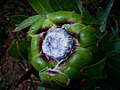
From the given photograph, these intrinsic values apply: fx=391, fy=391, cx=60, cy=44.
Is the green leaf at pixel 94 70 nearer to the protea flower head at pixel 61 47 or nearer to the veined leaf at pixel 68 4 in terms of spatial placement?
the protea flower head at pixel 61 47

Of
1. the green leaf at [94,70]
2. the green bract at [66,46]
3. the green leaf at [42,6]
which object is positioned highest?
the green leaf at [42,6]

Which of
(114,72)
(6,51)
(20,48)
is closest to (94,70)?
(114,72)

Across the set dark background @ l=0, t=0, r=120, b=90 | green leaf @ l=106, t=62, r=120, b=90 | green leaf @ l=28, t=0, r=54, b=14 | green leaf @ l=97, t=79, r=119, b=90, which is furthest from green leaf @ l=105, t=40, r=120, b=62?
dark background @ l=0, t=0, r=120, b=90

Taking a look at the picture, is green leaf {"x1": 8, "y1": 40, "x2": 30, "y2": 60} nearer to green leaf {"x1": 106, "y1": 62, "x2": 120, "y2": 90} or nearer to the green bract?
the green bract

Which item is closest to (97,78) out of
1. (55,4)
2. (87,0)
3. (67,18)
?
(67,18)

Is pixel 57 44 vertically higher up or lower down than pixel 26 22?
lower down

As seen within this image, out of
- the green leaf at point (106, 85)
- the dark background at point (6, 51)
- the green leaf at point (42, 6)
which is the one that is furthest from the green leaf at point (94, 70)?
the dark background at point (6, 51)

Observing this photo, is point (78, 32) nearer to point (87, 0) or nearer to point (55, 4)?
point (55, 4)

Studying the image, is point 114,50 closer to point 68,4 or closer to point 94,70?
point 94,70
